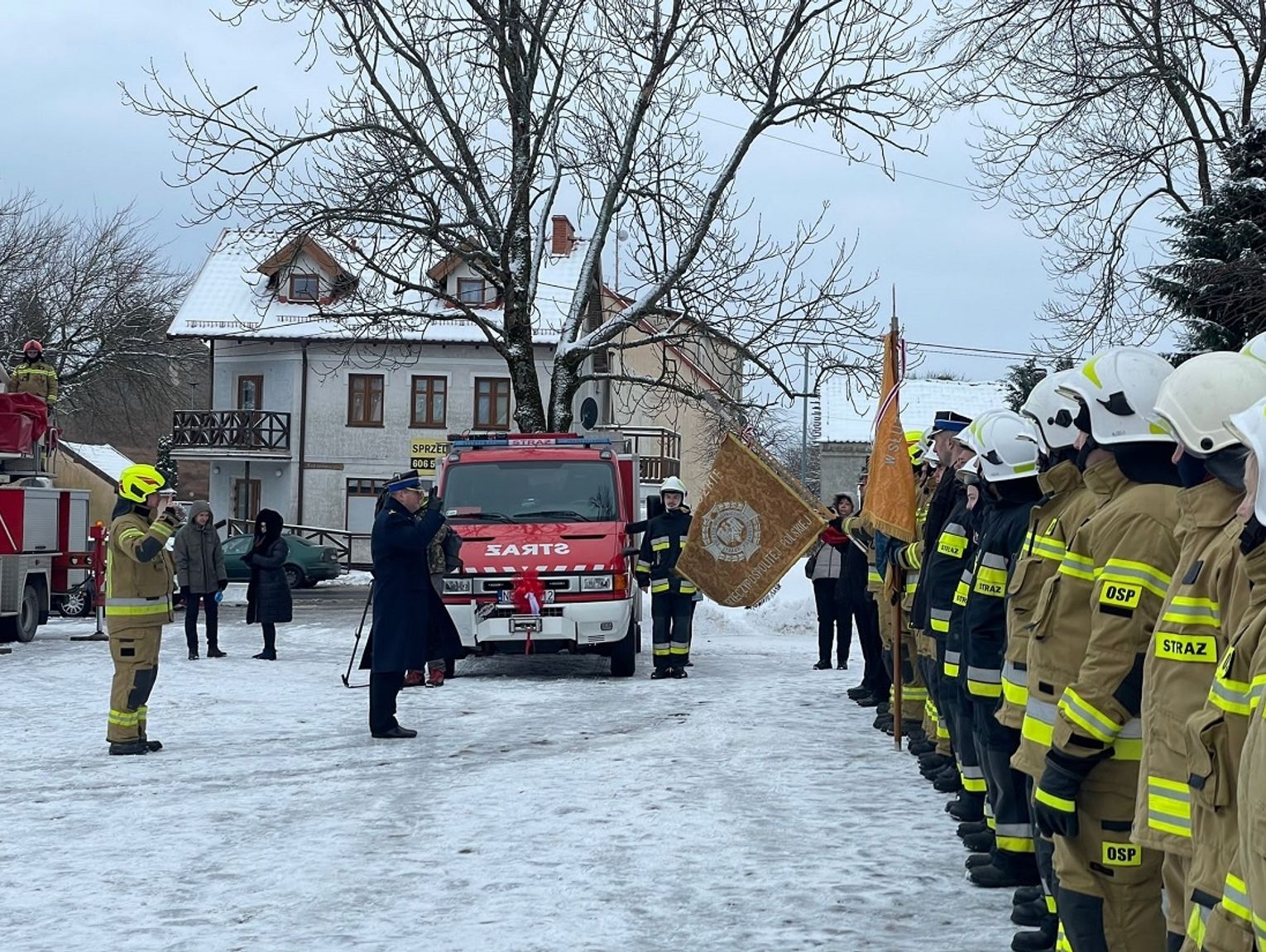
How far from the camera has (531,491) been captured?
52.1 feet

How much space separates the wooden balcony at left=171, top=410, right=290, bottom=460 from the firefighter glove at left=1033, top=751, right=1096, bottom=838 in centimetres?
4426

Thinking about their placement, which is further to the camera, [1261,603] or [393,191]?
[393,191]

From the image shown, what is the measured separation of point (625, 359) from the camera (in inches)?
2387

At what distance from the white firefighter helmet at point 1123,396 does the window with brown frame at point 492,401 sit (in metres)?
42.5

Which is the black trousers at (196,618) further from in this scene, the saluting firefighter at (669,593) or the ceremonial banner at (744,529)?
the ceremonial banner at (744,529)

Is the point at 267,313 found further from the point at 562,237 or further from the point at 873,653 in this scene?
the point at 873,653

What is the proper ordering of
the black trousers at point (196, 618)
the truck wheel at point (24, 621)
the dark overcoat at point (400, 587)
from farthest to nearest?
the truck wheel at point (24, 621) < the black trousers at point (196, 618) < the dark overcoat at point (400, 587)

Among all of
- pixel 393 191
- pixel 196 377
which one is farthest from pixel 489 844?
pixel 196 377

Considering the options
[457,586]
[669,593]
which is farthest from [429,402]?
[457,586]

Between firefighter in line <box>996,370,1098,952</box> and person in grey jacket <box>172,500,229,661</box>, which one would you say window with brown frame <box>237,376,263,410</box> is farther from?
firefighter in line <box>996,370,1098,952</box>

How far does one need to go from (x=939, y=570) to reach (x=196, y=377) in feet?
212

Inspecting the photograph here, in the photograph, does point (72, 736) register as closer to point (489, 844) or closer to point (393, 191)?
point (489, 844)

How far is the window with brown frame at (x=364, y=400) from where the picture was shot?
47562 mm

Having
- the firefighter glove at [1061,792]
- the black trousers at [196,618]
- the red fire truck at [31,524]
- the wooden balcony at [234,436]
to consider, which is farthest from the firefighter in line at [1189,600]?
the wooden balcony at [234,436]
